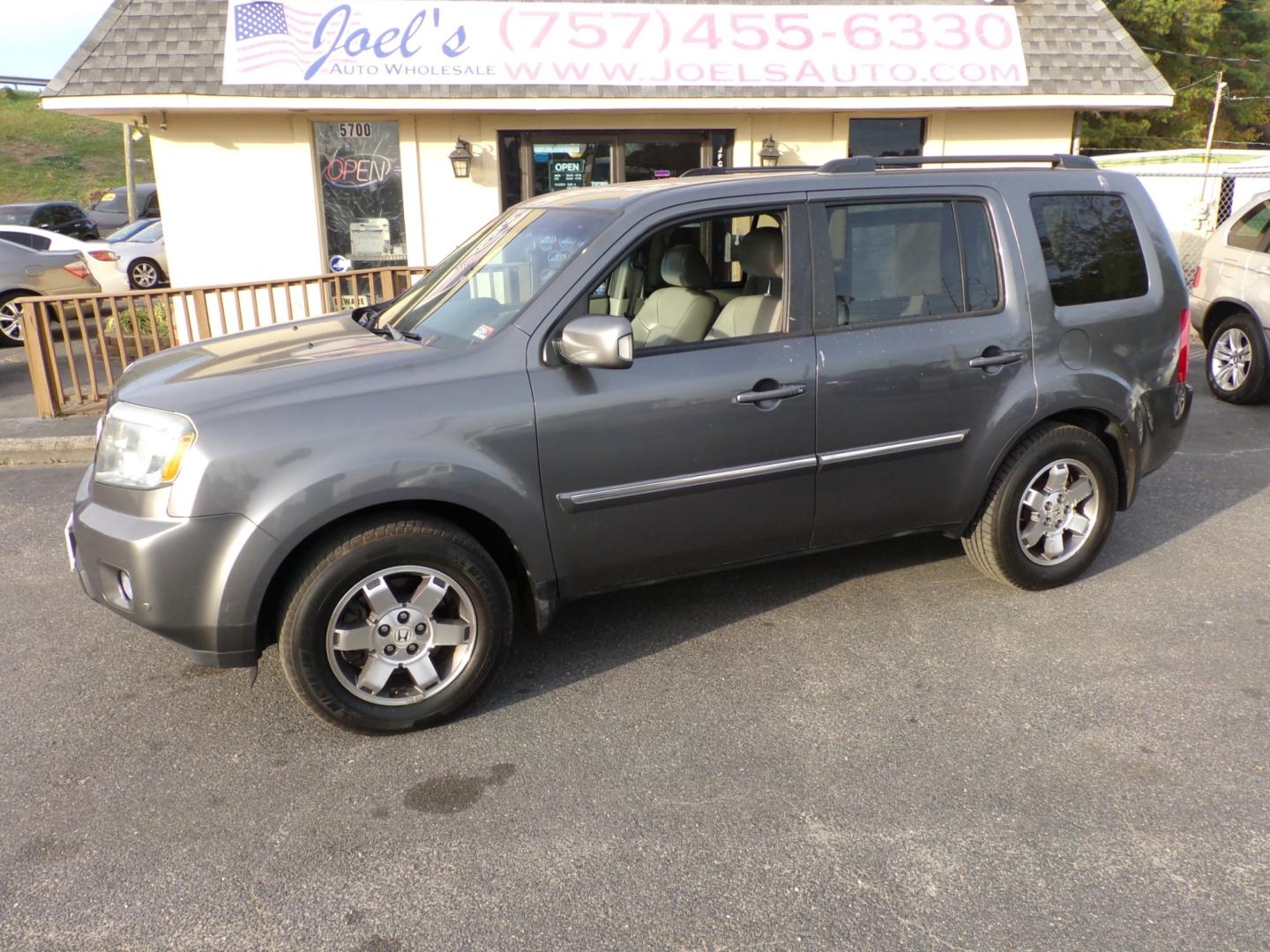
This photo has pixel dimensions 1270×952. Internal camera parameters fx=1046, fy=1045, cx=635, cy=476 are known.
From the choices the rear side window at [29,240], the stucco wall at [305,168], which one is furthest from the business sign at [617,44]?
the rear side window at [29,240]

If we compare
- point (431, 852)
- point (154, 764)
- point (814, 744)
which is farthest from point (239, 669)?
point (814, 744)

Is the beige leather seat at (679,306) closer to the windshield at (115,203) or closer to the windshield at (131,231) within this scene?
the windshield at (131,231)

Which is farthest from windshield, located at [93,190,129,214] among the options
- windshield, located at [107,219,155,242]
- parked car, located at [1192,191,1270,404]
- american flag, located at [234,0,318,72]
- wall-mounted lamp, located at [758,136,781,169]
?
parked car, located at [1192,191,1270,404]

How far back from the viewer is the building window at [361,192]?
35.7 ft

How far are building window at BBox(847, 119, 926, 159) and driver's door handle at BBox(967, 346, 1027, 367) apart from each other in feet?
25.6

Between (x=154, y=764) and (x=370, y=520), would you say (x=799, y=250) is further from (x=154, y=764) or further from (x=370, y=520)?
(x=154, y=764)

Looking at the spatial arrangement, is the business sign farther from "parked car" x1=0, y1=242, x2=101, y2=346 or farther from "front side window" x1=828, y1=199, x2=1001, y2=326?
"front side window" x1=828, y1=199, x2=1001, y2=326

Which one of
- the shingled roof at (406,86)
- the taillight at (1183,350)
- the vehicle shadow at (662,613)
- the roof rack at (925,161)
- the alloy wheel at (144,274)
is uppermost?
the shingled roof at (406,86)

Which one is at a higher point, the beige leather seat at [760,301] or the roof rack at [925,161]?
the roof rack at [925,161]

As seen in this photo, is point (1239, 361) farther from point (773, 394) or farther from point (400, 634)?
point (400, 634)

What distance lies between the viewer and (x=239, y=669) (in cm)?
420

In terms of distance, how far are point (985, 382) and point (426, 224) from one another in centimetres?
806

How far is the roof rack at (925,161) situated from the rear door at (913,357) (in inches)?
7.3

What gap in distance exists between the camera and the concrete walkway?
755cm
